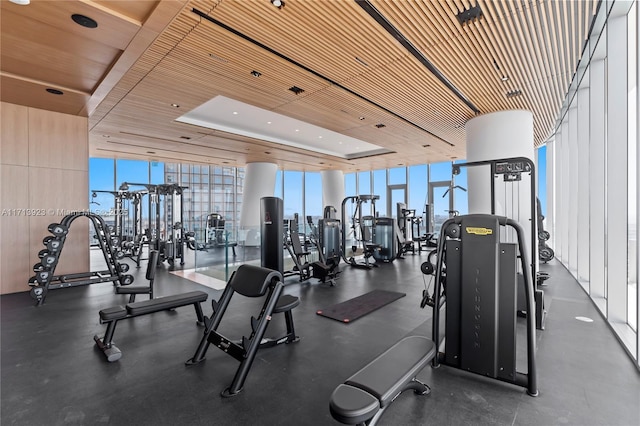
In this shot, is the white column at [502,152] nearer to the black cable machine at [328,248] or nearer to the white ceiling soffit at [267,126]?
the black cable machine at [328,248]

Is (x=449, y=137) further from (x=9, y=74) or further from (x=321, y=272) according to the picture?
(x=9, y=74)

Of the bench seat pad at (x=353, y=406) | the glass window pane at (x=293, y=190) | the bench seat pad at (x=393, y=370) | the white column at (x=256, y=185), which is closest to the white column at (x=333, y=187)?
the glass window pane at (x=293, y=190)

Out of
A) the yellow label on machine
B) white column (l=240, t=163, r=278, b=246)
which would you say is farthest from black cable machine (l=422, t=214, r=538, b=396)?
white column (l=240, t=163, r=278, b=246)

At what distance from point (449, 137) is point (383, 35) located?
19.2 feet

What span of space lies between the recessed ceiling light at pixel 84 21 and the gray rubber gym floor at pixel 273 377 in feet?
11.4

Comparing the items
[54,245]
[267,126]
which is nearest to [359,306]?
[54,245]

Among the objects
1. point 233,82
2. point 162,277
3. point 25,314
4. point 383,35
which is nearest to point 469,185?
point 383,35

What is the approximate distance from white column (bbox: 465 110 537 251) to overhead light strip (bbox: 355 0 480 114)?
4.40 feet

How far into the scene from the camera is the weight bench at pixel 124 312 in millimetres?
3055

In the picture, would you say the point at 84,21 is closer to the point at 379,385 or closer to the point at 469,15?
the point at 469,15

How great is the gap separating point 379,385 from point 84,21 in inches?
173

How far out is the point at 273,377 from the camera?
8.63 feet

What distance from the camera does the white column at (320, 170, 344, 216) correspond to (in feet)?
49.2

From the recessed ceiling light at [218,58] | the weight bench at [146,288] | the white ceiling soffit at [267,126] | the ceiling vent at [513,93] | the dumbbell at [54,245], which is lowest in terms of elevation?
the weight bench at [146,288]
